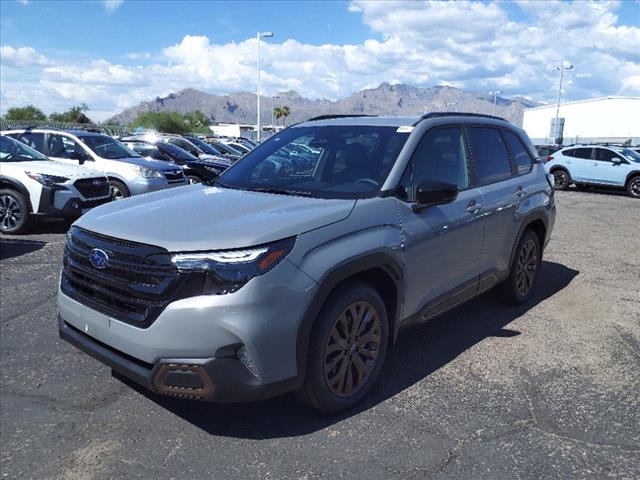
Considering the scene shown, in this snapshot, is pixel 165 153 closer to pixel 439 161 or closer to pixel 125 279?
pixel 439 161

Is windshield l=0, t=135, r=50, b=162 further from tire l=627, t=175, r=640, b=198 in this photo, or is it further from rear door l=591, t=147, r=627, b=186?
tire l=627, t=175, r=640, b=198

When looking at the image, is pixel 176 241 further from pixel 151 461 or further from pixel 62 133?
pixel 62 133

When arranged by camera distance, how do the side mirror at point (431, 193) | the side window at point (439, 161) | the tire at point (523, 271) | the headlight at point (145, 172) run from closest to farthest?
the side mirror at point (431, 193), the side window at point (439, 161), the tire at point (523, 271), the headlight at point (145, 172)

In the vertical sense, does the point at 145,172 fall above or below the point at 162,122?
below

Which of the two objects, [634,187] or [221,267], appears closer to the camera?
[221,267]

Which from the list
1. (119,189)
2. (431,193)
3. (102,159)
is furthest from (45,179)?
(431,193)

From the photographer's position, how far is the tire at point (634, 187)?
18328 mm

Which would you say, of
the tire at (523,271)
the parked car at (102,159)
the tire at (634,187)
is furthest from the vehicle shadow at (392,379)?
the tire at (634,187)

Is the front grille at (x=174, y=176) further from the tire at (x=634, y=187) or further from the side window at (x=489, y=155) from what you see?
the tire at (x=634, y=187)

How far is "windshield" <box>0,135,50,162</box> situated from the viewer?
29.5 feet

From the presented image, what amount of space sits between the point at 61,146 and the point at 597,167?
17.0 m

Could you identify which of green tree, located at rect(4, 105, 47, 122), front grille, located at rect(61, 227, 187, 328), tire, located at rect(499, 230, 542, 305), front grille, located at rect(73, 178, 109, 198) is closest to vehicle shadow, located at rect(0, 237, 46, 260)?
front grille, located at rect(73, 178, 109, 198)

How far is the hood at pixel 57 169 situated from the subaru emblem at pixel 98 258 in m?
6.42

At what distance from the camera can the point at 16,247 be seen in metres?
7.84
